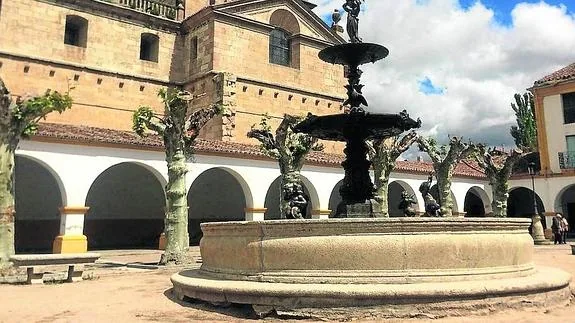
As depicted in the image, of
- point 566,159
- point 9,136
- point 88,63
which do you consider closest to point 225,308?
point 9,136

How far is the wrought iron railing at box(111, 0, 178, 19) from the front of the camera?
79.5ft

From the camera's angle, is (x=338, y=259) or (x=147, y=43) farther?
(x=147, y=43)

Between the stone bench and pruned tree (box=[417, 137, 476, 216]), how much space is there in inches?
588

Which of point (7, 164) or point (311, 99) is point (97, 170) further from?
point (311, 99)

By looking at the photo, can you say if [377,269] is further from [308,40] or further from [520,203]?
[520,203]

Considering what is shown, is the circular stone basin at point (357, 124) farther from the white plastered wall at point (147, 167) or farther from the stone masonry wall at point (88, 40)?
the stone masonry wall at point (88, 40)

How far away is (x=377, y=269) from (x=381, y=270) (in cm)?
5

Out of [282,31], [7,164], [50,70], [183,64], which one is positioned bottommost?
[7,164]

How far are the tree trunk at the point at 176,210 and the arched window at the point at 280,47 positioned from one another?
551 inches

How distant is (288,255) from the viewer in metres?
6.09

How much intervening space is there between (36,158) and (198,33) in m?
11.6

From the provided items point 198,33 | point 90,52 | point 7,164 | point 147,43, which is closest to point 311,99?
point 198,33

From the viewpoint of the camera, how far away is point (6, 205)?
35.2ft

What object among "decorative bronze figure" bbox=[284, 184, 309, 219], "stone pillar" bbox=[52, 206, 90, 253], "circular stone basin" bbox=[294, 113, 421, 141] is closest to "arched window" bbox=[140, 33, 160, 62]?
"stone pillar" bbox=[52, 206, 90, 253]
